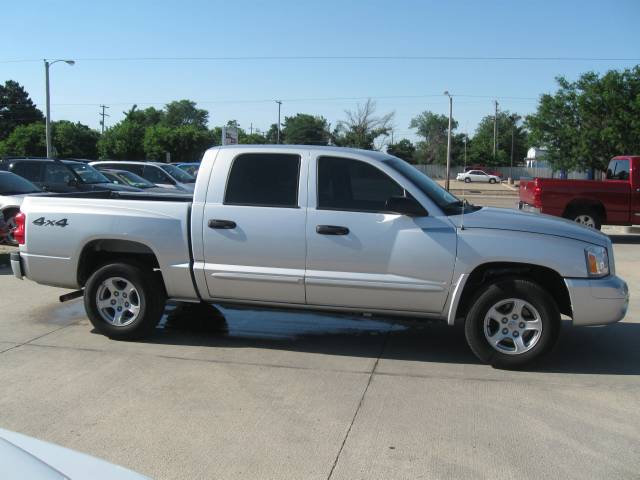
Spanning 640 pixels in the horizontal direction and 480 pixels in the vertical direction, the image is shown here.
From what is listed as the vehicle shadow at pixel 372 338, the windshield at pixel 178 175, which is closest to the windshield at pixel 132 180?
the windshield at pixel 178 175

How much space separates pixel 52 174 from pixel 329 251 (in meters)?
11.7

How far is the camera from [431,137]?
107250mm

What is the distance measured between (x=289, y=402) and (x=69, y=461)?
8.47 feet

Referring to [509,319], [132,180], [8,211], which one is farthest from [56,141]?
[509,319]

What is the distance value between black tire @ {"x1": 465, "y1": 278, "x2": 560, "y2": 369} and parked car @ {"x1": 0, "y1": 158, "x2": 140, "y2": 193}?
1111cm

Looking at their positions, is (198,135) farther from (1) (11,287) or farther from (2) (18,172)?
(1) (11,287)

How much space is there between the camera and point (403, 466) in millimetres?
3768

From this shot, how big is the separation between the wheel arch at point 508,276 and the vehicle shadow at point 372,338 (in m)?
0.54

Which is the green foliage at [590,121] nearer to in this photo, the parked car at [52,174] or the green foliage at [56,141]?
the parked car at [52,174]

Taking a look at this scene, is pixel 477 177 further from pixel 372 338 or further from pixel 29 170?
pixel 372 338

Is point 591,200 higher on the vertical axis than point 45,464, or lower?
higher

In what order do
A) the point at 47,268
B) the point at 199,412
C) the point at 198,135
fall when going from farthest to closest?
the point at 198,135 → the point at 47,268 → the point at 199,412

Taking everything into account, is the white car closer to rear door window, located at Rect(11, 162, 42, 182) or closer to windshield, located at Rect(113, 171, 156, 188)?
windshield, located at Rect(113, 171, 156, 188)

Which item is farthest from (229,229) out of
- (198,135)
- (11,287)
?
(198,135)
